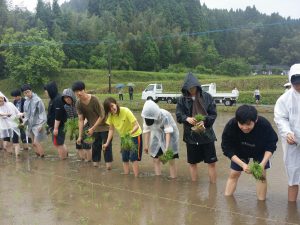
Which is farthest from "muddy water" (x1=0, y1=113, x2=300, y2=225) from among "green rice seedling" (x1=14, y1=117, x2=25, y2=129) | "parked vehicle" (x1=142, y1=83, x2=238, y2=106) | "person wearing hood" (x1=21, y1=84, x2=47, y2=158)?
"parked vehicle" (x1=142, y1=83, x2=238, y2=106)

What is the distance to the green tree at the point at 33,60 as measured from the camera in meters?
55.0

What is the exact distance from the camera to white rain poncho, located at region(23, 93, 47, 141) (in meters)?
9.25

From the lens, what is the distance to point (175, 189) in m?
6.48

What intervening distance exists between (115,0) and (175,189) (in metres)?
91.1


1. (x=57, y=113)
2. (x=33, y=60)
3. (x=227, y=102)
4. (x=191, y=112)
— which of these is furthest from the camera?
(x=33, y=60)

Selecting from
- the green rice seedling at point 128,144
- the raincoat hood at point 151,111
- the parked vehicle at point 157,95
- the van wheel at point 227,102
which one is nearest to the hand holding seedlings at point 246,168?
the raincoat hood at point 151,111

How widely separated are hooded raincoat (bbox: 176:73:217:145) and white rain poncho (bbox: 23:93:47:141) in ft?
13.3

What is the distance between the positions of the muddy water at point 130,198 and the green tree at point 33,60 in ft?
161

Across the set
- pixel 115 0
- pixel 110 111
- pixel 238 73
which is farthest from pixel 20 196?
pixel 115 0

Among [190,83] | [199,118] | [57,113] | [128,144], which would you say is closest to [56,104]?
[57,113]

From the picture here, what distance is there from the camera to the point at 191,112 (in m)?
6.50

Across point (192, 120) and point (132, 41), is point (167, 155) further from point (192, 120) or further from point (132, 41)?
point (132, 41)

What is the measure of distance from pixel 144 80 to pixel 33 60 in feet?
51.5

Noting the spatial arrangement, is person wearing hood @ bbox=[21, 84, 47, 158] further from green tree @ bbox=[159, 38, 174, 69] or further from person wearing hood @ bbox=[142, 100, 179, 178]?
green tree @ bbox=[159, 38, 174, 69]
